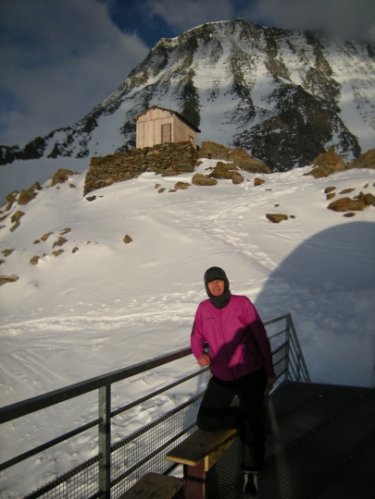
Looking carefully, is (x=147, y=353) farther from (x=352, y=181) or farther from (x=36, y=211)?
(x=36, y=211)

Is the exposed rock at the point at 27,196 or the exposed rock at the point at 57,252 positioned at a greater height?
the exposed rock at the point at 27,196

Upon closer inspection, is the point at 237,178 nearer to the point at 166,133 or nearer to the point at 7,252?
the point at 166,133

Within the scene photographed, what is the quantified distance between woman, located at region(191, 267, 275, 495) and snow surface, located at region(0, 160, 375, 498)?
108 inches

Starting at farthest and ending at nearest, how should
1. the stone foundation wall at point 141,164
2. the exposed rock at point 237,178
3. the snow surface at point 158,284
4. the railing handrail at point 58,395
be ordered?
the stone foundation wall at point 141,164 → the exposed rock at point 237,178 → the snow surface at point 158,284 → the railing handrail at point 58,395

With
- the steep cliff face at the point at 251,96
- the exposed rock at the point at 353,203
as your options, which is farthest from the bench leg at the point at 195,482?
the steep cliff face at the point at 251,96

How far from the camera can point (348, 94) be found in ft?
279

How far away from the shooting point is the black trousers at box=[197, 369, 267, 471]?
3.09 metres

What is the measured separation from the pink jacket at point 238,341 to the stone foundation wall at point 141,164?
2545 centimetres

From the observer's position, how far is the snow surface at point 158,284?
7680 mm

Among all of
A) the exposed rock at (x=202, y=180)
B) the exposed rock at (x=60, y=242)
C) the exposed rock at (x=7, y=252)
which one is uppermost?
the exposed rock at (x=202, y=180)

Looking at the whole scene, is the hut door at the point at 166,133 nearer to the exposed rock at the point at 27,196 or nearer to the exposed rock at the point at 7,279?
the exposed rock at the point at 27,196

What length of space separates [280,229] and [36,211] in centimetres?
1816

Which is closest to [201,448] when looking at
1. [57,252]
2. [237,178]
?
[57,252]

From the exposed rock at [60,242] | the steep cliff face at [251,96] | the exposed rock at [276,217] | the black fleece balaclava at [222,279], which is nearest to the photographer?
the black fleece balaclava at [222,279]
